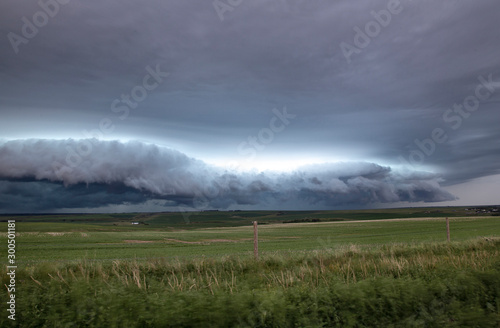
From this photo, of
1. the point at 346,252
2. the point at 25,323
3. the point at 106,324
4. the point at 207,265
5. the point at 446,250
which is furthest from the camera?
the point at 446,250

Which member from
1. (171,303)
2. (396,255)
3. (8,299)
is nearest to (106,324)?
(171,303)

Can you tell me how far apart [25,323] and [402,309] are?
846 cm

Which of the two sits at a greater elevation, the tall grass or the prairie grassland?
the tall grass

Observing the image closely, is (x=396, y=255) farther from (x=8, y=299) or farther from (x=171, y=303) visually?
(x=8, y=299)

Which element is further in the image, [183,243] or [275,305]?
[183,243]

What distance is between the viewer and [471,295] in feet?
33.5

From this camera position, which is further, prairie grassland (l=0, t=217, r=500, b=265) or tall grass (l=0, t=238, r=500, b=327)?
prairie grassland (l=0, t=217, r=500, b=265)

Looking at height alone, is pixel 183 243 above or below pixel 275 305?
below

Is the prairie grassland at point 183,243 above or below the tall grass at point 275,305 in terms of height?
below

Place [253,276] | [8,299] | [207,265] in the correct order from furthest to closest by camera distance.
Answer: [207,265], [253,276], [8,299]

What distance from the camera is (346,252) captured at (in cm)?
1834

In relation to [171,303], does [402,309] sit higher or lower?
lower

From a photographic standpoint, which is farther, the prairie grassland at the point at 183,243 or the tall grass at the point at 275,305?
the prairie grassland at the point at 183,243

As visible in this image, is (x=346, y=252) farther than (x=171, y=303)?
Yes
